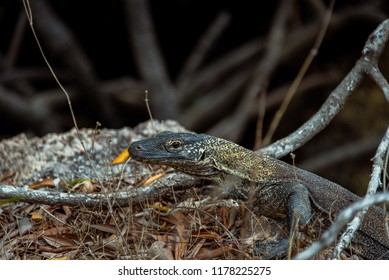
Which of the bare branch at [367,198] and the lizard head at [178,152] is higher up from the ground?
the lizard head at [178,152]

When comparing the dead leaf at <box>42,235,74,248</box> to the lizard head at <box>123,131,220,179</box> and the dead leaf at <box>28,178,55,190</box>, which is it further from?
the dead leaf at <box>28,178,55,190</box>

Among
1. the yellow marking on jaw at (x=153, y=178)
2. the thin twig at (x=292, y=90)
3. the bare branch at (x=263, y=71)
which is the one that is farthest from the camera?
the bare branch at (x=263, y=71)

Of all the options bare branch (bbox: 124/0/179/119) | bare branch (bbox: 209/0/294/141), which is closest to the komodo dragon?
bare branch (bbox: 209/0/294/141)

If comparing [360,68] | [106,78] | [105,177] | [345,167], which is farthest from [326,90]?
[105,177]

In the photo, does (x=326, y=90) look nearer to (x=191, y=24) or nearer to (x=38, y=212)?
(x=191, y=24)

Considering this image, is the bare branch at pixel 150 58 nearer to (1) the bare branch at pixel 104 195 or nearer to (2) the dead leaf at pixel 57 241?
(1) the bare branch at pixel 104 195

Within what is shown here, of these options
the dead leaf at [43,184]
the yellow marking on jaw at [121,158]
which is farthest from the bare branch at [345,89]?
the dead leaf at [43,184]

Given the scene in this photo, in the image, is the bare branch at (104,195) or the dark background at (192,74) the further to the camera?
the dark background at (192,74)

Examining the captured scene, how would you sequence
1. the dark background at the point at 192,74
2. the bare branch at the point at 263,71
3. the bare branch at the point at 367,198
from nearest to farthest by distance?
1. the bare branch at the point at 367,198
2. the bare branch at the point at 263,71
3. the dark background at the point at 192,74
